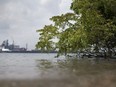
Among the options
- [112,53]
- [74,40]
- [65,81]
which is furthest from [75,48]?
[65,81]

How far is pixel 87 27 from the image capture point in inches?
971

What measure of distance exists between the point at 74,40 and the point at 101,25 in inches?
101

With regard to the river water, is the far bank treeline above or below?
above

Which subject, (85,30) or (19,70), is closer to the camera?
(19,70)

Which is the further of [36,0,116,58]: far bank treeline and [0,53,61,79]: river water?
[36,0,116,58]: far bank treeline

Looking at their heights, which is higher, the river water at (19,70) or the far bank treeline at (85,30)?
the far bank treeline at (85,30)

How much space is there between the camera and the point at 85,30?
24.8 m

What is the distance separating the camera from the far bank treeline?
80.9ft

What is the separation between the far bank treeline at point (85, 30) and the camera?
2467 cm

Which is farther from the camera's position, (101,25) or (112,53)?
(112,53)

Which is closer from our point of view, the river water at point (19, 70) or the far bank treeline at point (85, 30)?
the river water at point (19, 70)

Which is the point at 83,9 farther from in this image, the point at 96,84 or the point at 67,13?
the point at 96,84

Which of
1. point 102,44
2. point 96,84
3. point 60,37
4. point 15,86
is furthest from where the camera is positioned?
point 60,37

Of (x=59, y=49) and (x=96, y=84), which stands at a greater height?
(x=59, y=49)
